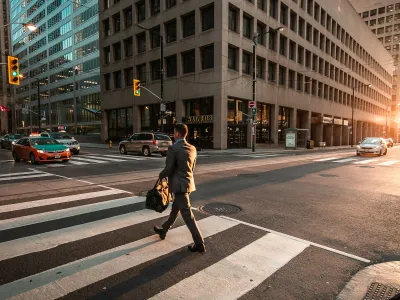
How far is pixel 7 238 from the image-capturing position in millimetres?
4270

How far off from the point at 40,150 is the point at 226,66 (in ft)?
65.5

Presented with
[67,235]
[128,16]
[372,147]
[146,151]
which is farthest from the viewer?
[128,16]

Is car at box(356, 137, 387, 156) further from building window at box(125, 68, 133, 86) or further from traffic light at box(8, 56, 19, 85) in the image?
building window at box(125, 68, 133, 86)

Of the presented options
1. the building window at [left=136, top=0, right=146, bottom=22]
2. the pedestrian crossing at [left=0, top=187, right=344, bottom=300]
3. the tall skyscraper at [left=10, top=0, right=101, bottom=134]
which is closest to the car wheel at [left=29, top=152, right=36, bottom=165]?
the pedestrian crossing at [left=0, top=187, right=344, bottom=300]

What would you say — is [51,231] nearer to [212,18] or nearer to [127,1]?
[212,18]

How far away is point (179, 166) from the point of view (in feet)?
12.6

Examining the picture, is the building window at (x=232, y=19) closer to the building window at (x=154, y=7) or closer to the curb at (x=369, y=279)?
the building window at (x=154, y=7)

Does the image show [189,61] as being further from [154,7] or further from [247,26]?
[154,7]

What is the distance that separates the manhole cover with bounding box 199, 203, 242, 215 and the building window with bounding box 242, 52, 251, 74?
88.0 feet

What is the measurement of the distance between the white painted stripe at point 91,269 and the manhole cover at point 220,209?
1183 mm

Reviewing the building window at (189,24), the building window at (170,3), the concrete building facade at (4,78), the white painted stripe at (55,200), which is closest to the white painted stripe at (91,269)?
the white painted stripe at (55,200)

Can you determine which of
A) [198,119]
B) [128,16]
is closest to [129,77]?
[128,16]

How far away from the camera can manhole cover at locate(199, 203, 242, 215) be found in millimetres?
5773

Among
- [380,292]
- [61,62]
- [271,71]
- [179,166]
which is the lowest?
[380,292]
